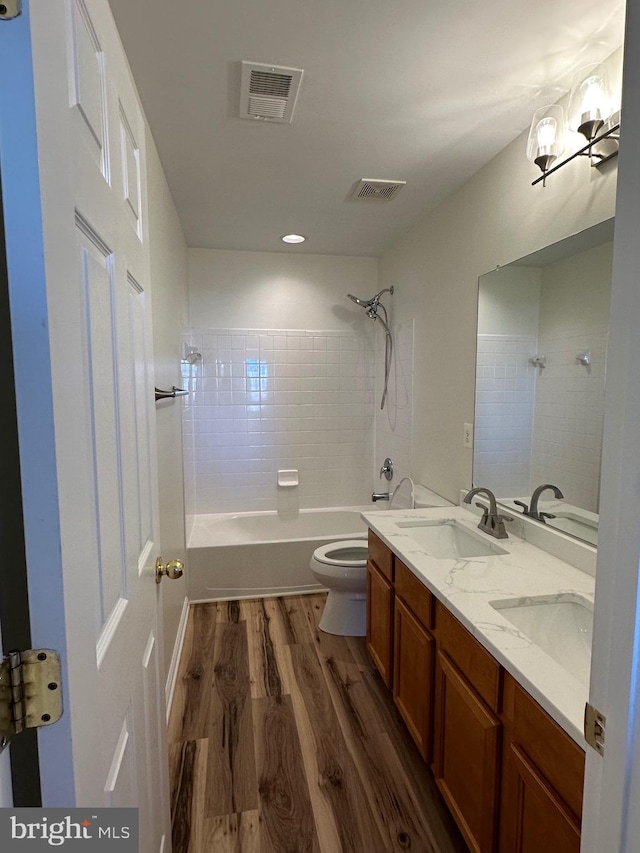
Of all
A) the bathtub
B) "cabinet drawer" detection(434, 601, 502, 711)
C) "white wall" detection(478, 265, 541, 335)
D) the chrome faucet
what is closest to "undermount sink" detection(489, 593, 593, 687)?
"cabinet drawer" detection(434, 601, 502, 711)

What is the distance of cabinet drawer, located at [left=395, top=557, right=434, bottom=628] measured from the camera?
1522 millimetres

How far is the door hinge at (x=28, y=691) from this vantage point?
1.54ft

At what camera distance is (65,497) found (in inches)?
20.5

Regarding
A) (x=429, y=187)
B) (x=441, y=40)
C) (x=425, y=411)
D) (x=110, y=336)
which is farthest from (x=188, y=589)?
(x=441, y=40)

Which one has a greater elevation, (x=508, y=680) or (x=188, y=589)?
(x=508, y=680)

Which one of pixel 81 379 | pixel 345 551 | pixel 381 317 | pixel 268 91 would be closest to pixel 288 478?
pixel 345 551

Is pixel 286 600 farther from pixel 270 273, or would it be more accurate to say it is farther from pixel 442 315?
pixel 270 273

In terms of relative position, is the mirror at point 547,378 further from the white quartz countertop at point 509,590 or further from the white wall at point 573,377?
the white quartz countertop at point 509,590

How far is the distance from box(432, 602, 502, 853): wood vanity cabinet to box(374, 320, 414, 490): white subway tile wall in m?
1.67

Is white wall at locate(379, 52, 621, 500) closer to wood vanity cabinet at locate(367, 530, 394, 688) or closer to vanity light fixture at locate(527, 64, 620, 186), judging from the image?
vanity light fixture at locate(527, 64, 620, 186)

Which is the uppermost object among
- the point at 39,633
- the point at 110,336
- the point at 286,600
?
the point at 110,336

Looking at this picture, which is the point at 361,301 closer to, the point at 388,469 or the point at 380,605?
the point at 388,469

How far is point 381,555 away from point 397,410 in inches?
58.2

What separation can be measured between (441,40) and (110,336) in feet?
4.41
